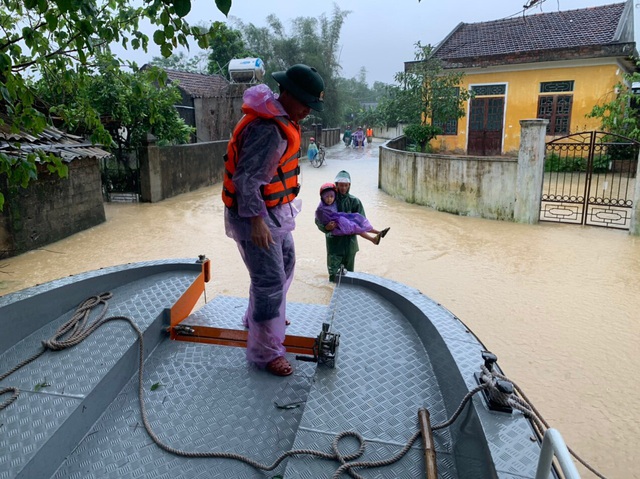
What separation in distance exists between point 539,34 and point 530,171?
12.7m

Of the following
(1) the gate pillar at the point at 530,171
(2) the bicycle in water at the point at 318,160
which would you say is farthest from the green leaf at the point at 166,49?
(2) the bicycle in water at the point at 318,160

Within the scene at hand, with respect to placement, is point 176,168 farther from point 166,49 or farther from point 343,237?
point 166,49

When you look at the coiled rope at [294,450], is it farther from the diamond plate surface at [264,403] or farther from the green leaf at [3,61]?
the green leaf at [3,61]

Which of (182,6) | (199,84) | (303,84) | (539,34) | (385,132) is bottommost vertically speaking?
(303,84)

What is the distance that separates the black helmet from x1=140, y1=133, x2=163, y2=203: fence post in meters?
10.2

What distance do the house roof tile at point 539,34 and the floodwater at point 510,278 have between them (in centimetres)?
1056

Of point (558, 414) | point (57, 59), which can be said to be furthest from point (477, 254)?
point (57, 59)

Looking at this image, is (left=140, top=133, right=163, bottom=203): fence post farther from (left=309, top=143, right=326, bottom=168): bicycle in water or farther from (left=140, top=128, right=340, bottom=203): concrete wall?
(left=309, top=143, right=326, bottom=168): bicycle in water

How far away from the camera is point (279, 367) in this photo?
8.79ft

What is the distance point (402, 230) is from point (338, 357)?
6973 mm

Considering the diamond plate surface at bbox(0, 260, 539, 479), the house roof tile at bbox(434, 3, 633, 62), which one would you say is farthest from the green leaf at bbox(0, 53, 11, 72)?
the house roof tile at bbox(434, 3, 633, 62)

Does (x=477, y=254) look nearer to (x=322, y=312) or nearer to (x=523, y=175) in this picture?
(x=523, y=175)

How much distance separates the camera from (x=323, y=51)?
33594 millimetres

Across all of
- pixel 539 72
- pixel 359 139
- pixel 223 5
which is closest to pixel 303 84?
pixel 223 5
